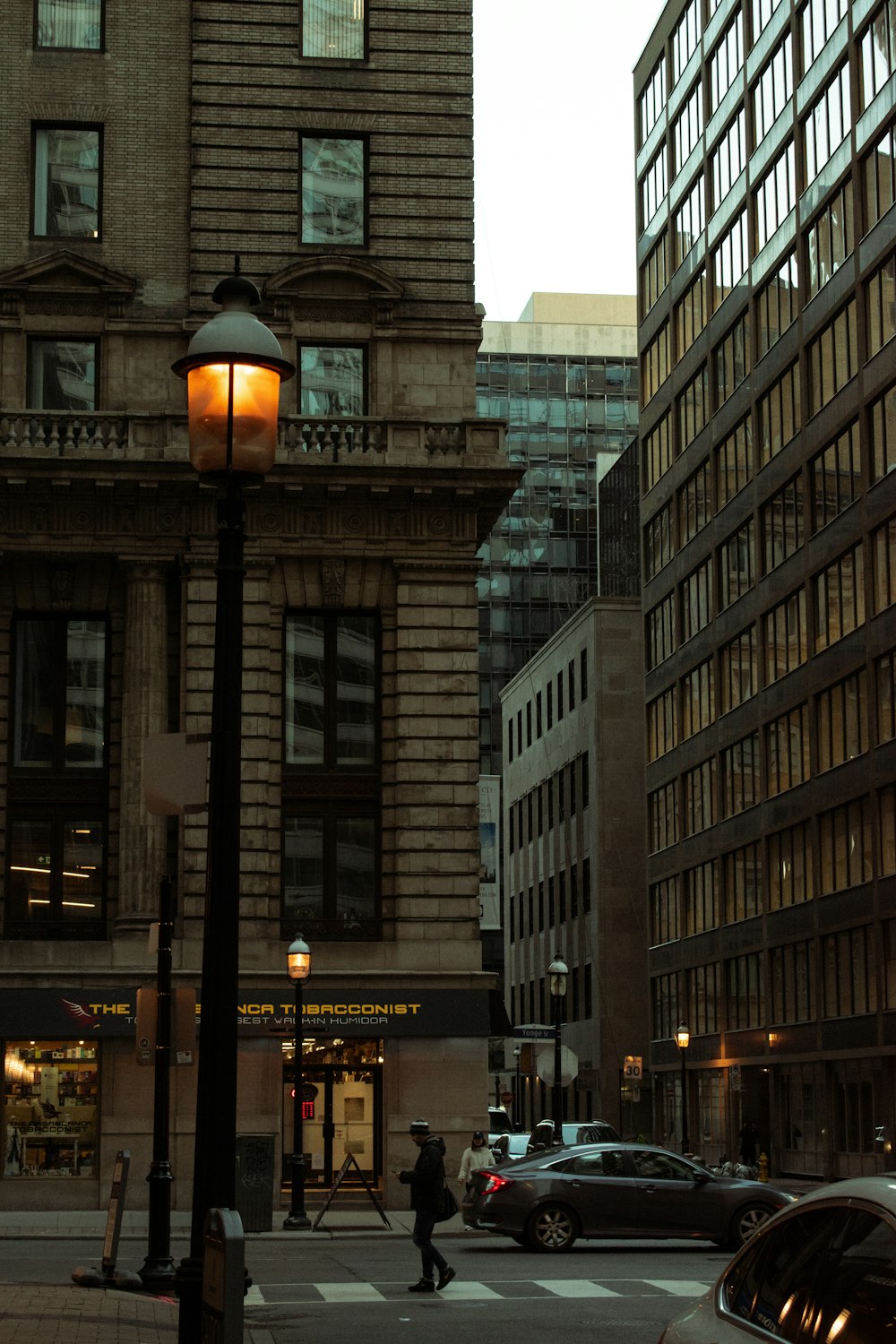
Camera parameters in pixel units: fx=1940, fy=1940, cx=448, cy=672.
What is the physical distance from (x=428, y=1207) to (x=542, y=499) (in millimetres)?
102772

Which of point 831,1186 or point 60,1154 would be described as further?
point 60,1154

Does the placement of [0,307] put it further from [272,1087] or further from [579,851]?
[579,851]

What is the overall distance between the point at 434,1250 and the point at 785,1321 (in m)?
14.5

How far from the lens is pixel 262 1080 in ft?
113

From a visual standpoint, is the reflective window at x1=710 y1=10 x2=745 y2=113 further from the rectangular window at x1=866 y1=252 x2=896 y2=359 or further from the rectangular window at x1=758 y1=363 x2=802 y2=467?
the rectangular window at x1=866 y1=252 x2=896 y2=359

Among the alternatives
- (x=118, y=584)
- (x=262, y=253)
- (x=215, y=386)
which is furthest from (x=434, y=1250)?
(x=262, y=253)

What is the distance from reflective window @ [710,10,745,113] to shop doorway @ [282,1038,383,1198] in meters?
43.3

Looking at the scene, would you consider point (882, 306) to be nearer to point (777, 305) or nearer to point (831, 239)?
point (831, 239)

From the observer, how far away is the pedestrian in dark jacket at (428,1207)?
19594 millimetres

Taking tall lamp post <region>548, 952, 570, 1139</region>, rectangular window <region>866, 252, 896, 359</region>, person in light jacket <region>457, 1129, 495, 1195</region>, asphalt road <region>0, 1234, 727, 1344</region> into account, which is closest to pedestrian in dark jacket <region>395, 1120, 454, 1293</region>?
asphalt road <region>0, 1234, 727, 1344</region>

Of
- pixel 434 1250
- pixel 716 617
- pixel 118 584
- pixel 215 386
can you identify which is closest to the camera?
pixel 215 386

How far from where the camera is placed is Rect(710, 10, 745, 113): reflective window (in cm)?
6656

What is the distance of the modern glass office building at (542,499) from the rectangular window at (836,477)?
59.5 metres

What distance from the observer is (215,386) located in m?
10.3
